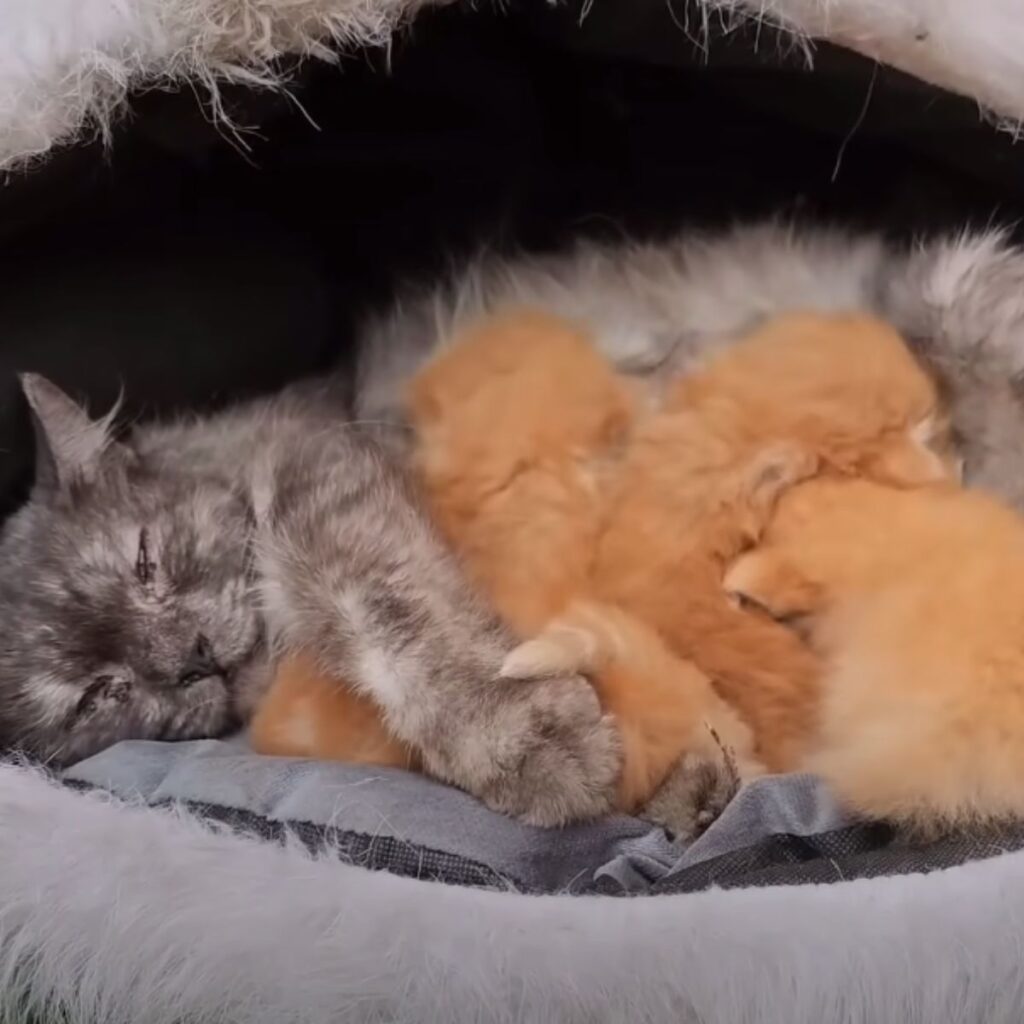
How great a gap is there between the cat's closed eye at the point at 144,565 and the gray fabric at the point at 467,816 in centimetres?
21

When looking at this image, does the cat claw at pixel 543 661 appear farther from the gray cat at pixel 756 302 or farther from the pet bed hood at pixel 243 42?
the pet bed hood at pixel 243 42

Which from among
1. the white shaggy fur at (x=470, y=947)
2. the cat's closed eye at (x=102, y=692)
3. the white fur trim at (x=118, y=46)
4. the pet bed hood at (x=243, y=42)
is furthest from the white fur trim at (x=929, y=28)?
the cat's closed eye at (x=102, y=692)

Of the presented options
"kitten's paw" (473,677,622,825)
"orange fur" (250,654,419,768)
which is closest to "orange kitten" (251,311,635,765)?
"orange fur" (250,654,419,768)

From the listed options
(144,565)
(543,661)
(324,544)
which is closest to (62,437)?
(144,565)

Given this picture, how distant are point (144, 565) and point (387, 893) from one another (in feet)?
1.58

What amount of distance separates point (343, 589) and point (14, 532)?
332mm

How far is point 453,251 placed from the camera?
1.34 metres

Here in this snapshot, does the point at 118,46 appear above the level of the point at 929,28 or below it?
below

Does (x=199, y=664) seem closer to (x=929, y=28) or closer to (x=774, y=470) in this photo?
(x=774, y=470)

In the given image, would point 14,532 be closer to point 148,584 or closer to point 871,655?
point 148,584

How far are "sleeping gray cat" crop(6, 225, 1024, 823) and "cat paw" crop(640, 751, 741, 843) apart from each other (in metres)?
0.06

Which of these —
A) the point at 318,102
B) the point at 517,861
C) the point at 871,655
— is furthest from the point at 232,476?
the point at 871,655

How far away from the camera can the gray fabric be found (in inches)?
33.7

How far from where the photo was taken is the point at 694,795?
921 millimetres
